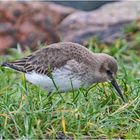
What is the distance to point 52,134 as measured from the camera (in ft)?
24.5

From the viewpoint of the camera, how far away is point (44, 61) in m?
9.55

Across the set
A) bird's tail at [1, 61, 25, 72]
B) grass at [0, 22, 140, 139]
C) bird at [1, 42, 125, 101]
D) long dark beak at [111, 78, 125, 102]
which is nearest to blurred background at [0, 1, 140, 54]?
bird's tail at [1, 61, 25, 72]

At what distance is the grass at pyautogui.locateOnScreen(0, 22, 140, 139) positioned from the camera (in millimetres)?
7477

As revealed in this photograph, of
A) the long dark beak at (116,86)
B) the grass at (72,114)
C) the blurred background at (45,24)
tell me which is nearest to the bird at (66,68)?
the long dark beak at (116,86)

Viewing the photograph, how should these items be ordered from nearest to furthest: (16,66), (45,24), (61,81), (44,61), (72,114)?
(72,114), (61,81), (44,61), (16,66), (45,24)

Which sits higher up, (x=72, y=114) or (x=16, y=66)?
(x=16, y=66)

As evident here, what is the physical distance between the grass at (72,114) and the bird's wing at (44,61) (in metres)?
0.36

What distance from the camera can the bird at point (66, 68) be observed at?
908 centimetres

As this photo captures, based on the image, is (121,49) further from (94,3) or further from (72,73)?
(94,3)

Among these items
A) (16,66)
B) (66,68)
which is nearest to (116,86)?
(66,68)

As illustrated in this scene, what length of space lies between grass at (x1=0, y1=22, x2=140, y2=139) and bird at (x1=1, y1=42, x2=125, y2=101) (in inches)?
6.2

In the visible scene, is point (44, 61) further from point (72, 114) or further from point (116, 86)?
point (72, 114)

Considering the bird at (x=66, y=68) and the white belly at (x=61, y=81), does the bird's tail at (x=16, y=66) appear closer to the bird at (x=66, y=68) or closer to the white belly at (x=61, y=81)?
the bird at (x=66, y=68)

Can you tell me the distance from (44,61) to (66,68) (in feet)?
1.57
